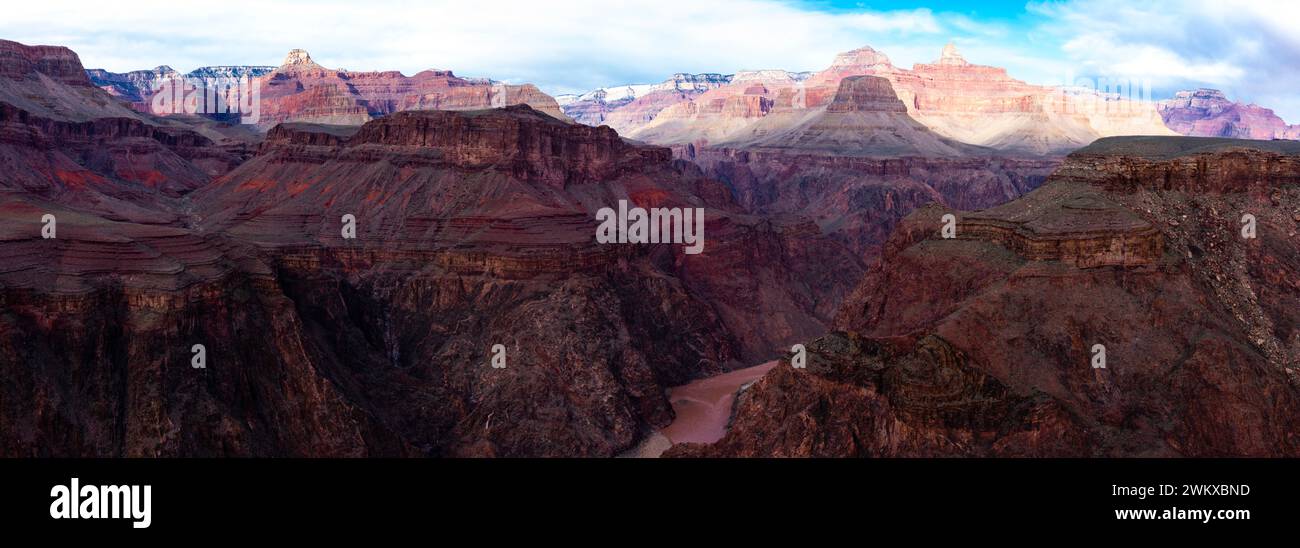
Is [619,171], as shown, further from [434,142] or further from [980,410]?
[980,410]

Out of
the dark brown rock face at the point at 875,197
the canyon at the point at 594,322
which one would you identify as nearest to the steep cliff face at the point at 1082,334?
the canyon at the point at 594,322

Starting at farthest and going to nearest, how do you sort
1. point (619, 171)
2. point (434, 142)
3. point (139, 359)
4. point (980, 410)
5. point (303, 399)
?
1. point (619, 171)
2. point (434, 142)
3. point (303, 399)
4. point (139, 359)
5. point (980, 410)

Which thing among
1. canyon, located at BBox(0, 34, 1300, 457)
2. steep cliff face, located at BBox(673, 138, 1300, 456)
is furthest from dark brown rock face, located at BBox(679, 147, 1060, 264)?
steep cliff face, located at BBox(673, 138, 1300, 456)

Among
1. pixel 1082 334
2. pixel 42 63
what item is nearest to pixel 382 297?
pixel 1082 334

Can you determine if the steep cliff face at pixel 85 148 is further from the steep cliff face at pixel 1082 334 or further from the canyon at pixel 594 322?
the steep cliff face at pixel 1082 334

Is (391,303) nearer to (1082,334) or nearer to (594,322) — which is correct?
(594,322)

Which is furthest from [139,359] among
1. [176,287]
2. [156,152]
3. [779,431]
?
[156,152]

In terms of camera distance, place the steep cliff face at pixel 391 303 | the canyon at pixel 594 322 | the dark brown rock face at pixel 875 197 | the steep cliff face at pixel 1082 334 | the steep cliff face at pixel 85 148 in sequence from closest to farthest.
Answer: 1. the steep cliff face at pixel 1082 334
2. the canyon at pixel 594 322
3. the steep cliff face at pixel 391 303
4. the steep cliff face at pixel 85 148
5. the dark brown rock face at pixel 875 197

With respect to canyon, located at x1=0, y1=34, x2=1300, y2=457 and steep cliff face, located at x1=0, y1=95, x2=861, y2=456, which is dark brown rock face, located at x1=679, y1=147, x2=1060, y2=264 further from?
canyon, located at x1=0, y1=34, x2=1300, y2=457
